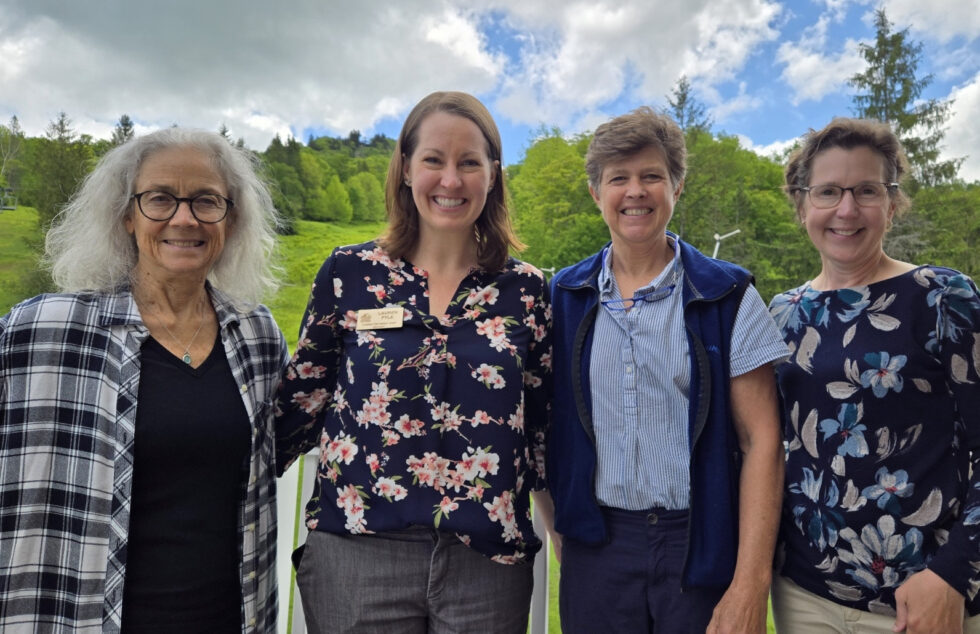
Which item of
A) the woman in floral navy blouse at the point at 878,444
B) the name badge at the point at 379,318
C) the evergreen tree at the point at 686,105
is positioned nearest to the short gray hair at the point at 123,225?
the name badge at the point at 379,318

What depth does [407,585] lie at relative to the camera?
5.07 feet

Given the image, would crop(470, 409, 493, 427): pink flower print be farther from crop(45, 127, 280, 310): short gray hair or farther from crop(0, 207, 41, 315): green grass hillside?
crop(0, 207, 41, 315): green grass hillside

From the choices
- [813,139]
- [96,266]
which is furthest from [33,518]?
[813,139]

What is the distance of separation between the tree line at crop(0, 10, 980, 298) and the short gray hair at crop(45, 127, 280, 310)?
21819mm

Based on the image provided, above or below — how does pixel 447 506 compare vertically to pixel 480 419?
below

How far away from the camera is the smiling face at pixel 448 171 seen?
1716mm

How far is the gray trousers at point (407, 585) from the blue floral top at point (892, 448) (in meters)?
0.87

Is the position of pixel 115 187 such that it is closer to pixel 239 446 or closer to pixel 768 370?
pixel 239 446

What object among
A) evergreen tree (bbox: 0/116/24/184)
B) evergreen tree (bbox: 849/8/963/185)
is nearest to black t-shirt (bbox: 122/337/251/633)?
evergreen tree (bbox: 0/116/24/184)

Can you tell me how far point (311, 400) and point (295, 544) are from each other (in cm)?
71

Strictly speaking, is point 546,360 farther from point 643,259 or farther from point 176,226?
point 176,226

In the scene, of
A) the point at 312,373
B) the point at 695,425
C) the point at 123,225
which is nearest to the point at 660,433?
the point at 695,425

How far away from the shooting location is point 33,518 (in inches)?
56.4

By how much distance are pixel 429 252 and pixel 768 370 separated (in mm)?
Result: 962
